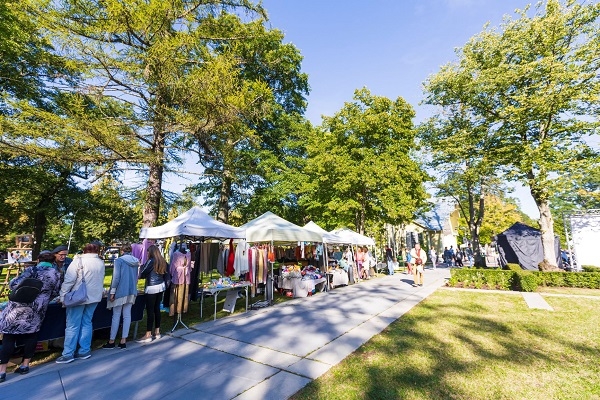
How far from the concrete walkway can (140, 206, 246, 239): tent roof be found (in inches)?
90.2

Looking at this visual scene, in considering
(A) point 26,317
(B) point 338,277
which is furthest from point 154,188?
(B) point 338,277

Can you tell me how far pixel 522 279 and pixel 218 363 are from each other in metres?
12.3

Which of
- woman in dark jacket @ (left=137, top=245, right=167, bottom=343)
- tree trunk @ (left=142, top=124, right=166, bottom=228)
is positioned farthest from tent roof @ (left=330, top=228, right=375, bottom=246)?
woman in dark jacket @ (left=137, top=245, right=167, bottom=343)

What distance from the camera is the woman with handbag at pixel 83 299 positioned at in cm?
459

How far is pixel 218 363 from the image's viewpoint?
4.52 m

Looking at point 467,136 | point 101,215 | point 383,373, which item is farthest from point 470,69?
point 101,215

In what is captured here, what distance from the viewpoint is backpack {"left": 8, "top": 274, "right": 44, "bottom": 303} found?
13.4ft

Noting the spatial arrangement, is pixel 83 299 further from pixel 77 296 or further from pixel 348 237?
pixel 348 237

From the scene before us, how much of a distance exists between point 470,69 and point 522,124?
487 cm

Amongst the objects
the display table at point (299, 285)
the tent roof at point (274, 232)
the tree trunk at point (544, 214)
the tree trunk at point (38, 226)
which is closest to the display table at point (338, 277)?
the display table at point (299, 285)

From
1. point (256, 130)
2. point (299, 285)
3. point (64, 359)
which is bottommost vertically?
point (64, 359)

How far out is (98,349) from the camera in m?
5.20

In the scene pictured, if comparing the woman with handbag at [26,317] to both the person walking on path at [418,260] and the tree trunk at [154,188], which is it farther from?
the person walking on path at [418,260]

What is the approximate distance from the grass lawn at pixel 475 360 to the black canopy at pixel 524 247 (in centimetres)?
Answer: 1306
